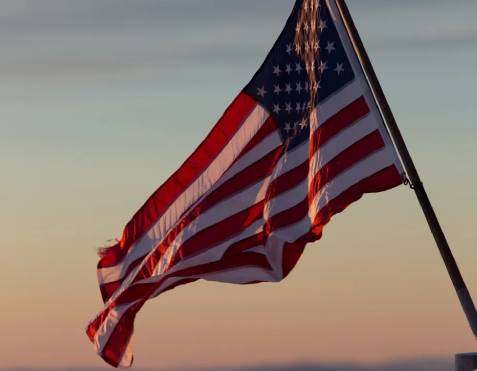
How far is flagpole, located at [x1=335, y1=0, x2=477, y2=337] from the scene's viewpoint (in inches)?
1049

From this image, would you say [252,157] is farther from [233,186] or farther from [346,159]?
[346,159]

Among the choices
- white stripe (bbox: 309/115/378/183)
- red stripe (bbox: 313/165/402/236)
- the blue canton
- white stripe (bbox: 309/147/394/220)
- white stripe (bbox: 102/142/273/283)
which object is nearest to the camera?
red stripe (bbox: 313/165/402/236)

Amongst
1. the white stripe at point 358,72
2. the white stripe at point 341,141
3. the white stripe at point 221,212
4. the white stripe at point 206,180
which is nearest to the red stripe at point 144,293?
the white stripe at point 221,212

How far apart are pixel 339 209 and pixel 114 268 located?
5.43 m

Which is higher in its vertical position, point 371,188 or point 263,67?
point 263,67

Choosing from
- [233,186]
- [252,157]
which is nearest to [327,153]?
[252,157]

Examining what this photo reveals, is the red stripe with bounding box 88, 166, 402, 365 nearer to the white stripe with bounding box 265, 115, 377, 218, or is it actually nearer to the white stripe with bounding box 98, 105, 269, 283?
the white stripe with bounding box 265, 115, 377, 218

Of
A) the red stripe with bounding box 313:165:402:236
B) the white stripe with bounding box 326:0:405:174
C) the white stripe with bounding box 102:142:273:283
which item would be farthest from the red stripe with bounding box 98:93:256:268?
the red stripe with bounding box 313:165:402:236

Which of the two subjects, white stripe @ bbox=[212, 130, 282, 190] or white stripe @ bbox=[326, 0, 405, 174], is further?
white stripe @ bbox=[212, 130, 282, 190]

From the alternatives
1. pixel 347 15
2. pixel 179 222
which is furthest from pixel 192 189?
pixel 347 15

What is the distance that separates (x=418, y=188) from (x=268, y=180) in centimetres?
337

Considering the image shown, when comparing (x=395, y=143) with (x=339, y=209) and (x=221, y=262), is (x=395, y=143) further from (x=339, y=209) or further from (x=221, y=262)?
(x=221, y=262)

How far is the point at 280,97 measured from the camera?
29781mm

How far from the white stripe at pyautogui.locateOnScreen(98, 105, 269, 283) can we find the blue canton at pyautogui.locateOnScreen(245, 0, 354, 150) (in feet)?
1.25
